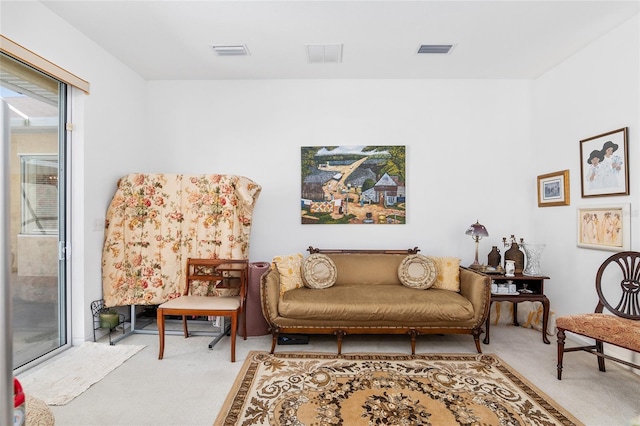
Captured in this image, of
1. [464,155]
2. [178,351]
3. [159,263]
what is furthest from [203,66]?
[464,155]

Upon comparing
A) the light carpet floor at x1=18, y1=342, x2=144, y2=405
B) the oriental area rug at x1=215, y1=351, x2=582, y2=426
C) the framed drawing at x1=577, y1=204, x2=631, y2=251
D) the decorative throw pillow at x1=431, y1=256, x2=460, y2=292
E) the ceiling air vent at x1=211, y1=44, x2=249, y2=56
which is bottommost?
the oriental area rug at x1=215, y1=351, x2=582, y2=426

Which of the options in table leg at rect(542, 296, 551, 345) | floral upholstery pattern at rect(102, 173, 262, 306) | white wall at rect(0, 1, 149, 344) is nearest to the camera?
white wall at rect(0, 1, 149, 344)

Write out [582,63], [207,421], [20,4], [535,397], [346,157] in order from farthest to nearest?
1. [346,157]
2. [582,63]
3. [20,4]
4. [535,397]
5. [207,421]

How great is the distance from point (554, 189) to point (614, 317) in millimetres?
1671

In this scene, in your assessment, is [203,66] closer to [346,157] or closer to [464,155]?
[346,157]

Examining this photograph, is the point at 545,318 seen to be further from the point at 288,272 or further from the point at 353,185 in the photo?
the point at 288,272

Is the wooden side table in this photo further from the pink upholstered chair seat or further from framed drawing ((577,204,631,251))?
the pink upholstered chair seat

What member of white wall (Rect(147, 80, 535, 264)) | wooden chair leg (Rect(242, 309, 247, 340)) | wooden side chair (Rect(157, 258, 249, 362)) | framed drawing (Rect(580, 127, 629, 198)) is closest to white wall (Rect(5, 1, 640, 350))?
white wall (Rect(147, 80, 535, 264))

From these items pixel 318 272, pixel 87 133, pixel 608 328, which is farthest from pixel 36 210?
pixel 608 328

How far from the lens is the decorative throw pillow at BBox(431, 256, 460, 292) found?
3.42 metres

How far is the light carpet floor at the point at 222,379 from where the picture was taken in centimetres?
210

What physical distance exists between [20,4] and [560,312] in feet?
19.6

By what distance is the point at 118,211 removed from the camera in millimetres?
3471

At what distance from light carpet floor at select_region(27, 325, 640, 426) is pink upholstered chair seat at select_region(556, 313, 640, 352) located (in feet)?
1.42
